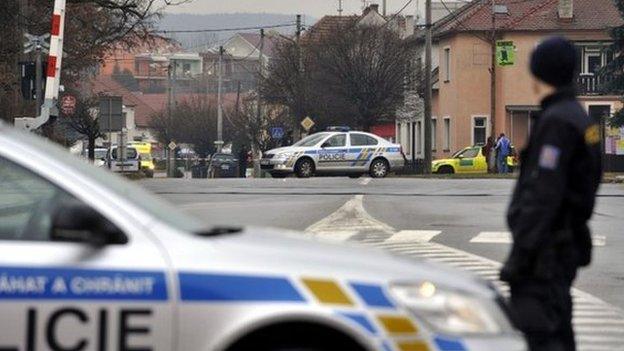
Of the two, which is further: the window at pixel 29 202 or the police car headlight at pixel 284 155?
the police car headlight at pixel 284 155

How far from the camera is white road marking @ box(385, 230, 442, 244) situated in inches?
687

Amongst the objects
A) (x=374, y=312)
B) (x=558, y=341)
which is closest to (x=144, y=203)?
(x=374, y=312)

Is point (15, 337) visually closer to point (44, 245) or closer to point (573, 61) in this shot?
point (44, 245)

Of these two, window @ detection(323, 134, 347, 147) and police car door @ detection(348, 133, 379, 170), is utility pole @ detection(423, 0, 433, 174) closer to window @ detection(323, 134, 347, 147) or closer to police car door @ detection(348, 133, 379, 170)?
police car door @ detection(348, 133, 379, 170)

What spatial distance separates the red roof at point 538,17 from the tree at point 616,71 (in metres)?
14.6

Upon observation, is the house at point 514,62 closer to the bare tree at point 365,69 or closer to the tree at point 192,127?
the bare tree at point 365,69

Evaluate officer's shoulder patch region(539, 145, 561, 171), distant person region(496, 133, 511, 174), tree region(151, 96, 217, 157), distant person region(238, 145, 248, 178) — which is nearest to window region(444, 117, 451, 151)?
distant person region(238, 145, 248, 178)

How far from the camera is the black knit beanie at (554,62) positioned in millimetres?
6332

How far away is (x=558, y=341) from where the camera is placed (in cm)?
633

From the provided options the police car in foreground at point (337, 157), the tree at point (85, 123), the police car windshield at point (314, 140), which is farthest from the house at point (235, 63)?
the police car in foreground at point (337, 157)

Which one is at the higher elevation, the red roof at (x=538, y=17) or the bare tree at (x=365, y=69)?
the red roof at (x=538, y=17)

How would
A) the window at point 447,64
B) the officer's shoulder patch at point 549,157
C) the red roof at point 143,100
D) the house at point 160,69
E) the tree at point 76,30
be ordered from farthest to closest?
the house at point 160,69 → the red roof at point 143,100 → the window at point 447,64 → the tree at point 76,30 → the officer's shoulder patch at point 549,157

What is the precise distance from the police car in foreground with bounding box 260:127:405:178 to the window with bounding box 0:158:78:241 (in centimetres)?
3616

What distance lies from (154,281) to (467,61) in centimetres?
6016
